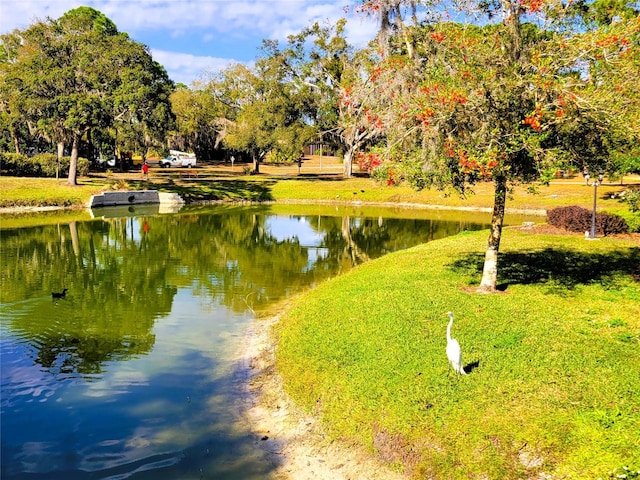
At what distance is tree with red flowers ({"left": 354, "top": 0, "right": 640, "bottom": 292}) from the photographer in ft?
38.7

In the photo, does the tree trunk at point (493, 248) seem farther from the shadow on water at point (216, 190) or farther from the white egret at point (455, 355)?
the shadow on water at point (216, 190)

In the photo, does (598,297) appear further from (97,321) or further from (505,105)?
(97,321)

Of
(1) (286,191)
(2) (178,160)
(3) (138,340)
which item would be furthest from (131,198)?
(3) (138,340)

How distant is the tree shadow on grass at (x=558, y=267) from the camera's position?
646 inches

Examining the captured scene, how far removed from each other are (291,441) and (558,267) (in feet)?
42.2

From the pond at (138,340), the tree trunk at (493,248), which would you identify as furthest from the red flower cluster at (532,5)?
the pond at (138,340)

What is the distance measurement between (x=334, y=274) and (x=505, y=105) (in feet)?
39.5

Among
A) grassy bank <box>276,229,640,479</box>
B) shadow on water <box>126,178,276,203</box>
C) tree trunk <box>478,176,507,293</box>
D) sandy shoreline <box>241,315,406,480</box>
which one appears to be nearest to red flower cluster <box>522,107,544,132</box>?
tree trunk <box>478,176,507,293</box>

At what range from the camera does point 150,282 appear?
21078 millimetres

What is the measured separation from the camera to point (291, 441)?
30.6 ft

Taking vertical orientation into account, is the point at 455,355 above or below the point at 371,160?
below

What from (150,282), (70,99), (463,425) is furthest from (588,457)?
(70,99)

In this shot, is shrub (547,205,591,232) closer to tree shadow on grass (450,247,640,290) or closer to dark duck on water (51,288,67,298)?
tree shadow on grass (450,247,640,290)

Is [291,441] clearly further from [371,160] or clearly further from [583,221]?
[583,221]
